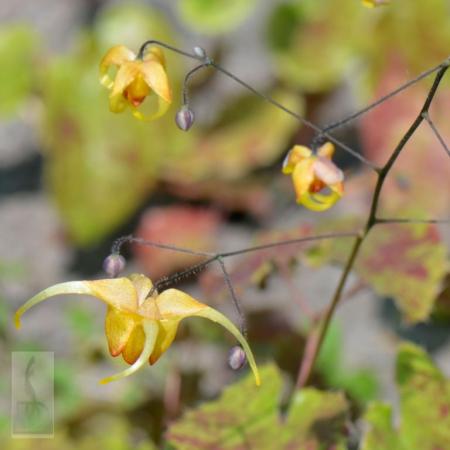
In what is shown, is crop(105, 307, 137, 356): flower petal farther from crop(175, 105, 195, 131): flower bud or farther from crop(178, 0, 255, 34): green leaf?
crop(178, 0, 255, 34): green leaf

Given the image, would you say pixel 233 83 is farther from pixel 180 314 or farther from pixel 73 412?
pixel 180 314

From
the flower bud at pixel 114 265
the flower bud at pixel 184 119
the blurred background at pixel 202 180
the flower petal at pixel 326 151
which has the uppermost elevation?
the flower bud at pixel 184 119

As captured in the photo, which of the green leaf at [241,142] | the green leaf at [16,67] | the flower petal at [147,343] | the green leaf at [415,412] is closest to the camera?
the flower petal at [147,343]

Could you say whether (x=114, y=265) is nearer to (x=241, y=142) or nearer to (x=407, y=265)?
(x=407, y=265)

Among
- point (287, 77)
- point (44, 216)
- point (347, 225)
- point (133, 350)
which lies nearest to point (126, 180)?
point (44, 216)

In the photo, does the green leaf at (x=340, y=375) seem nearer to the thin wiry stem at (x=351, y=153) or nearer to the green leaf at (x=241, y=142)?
the thin wiry stem at (x=351, y=153)

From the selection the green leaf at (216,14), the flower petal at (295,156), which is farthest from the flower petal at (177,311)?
the green leaf at (216,14)
